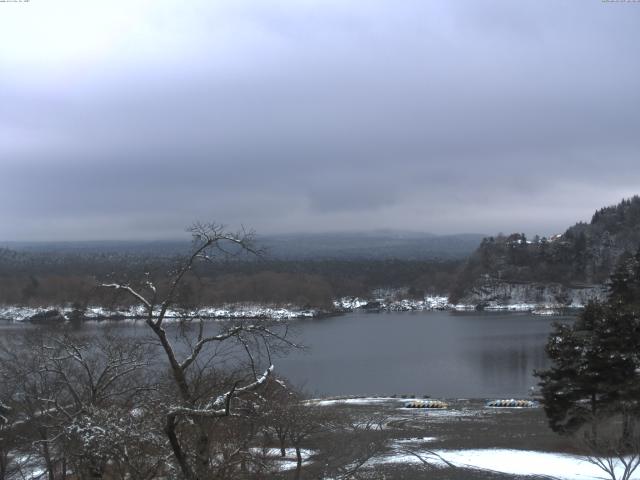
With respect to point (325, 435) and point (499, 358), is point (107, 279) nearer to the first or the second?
point (325, 435)

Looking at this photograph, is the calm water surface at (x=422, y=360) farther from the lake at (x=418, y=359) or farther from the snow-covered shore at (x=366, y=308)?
the snow-covered shore at (x=366, y=308)

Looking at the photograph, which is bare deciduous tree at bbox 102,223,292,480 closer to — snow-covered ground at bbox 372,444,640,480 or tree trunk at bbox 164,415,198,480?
tree trunk at bbox 164,415,198,480

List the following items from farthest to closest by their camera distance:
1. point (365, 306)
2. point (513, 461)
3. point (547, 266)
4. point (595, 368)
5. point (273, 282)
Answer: point (547, 266)
point (365, 306)
point (273, 282)
point (595, 368)
point (513, 461)

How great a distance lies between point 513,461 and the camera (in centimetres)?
1299

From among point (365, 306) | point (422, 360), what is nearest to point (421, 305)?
point (365, 306)

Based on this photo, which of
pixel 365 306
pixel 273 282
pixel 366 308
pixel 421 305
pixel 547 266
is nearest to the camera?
pixel 273 282

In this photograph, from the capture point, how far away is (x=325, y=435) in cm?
1483

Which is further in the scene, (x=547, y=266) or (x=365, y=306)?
(x=547, y=266)

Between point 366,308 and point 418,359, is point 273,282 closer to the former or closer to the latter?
point 366,308

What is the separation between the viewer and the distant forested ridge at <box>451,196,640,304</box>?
301 feet

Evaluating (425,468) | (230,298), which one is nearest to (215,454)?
(425,468)

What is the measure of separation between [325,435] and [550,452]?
5.21m

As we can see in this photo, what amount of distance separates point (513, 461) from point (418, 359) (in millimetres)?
25530

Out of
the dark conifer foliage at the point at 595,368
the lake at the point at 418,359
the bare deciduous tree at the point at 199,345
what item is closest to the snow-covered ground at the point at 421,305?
the lake at the point at 418,359
